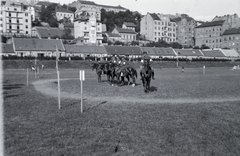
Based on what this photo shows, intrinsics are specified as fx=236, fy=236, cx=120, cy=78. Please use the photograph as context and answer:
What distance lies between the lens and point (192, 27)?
128 meters

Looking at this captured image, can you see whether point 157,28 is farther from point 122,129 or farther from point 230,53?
point 122,129

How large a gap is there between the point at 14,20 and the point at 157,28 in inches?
2570

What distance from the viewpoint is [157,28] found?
385 feet

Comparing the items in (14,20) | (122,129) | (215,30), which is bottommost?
(122,129)

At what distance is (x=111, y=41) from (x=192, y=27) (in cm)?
4979

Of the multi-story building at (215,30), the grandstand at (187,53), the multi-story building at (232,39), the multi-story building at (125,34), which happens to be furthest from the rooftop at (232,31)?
the multi-story building at (125,34)

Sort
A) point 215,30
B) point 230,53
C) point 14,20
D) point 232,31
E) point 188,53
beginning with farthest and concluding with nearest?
point 215,30 → point 232,31 → point 230,53 → point 14,20 → point 188,53

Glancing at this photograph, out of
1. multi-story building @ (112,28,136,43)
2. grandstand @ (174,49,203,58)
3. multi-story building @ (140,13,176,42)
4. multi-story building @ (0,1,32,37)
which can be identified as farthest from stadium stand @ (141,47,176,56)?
multi-story building @ (0,1,32,37)

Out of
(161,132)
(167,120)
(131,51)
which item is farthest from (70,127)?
(131,51)

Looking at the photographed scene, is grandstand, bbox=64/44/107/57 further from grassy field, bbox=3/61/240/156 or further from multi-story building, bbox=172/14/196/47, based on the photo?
grassy field, bbox=3/61/240/156

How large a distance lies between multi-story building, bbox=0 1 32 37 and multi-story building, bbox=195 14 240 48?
8386 centimetres

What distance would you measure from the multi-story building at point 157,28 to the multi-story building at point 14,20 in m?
55.9

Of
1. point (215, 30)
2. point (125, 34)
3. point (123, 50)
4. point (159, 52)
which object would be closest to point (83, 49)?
point (123, 50)

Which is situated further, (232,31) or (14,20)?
(232,31)
